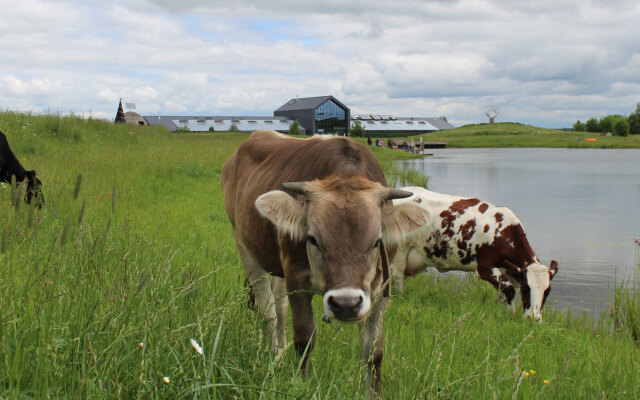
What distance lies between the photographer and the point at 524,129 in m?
116

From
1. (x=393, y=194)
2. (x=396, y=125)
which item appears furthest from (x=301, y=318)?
(x=396, y=125)

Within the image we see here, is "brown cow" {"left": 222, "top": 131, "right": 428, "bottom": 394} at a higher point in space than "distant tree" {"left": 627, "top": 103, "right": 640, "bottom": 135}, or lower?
lower

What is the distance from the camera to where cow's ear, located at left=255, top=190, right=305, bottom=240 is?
10.3 ft

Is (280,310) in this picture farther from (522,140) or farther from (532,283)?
(522,140)

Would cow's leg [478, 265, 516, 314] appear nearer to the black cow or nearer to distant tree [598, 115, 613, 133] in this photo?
the black cow

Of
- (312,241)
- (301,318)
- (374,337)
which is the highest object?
(312,241)

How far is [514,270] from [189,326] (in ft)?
18.1

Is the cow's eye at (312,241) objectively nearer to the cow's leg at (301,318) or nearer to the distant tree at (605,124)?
the cow's leg at (301,318)

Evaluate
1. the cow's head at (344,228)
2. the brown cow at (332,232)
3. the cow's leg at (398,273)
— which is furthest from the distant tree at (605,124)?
the cow's head at (344,228)

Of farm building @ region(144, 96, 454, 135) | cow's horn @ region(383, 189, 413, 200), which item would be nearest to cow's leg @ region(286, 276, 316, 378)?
cow's horn @ region(383, 189, 413, 200)

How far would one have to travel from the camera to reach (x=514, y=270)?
265 inches

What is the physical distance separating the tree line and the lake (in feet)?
285

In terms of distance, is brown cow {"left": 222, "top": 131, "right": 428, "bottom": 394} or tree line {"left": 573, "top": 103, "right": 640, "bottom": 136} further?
tree line {"left": 573, "top": 103, "right": 640, "bottom": 136}

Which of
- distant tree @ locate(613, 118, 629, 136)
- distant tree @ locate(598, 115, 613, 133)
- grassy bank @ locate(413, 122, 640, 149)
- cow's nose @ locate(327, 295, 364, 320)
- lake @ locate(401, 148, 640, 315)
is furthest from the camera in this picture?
distant tree @ locate(598, 115, 613, 133)
